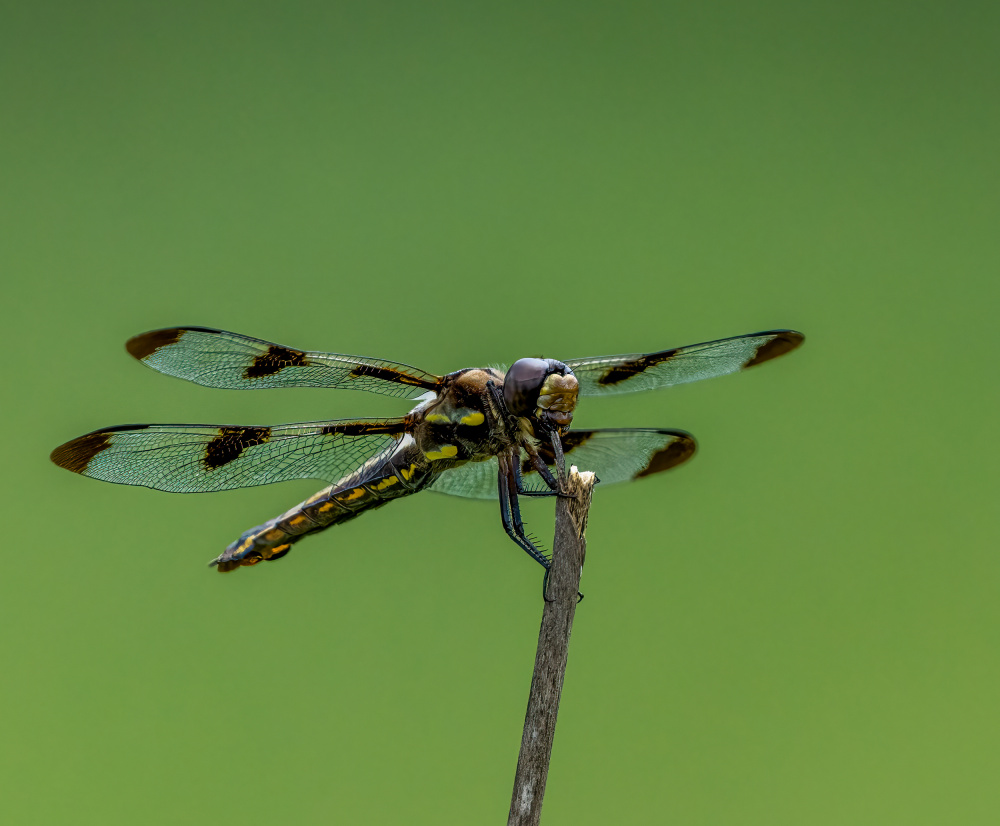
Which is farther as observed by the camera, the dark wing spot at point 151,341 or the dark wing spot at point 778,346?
the dark wing spot at point 778,346

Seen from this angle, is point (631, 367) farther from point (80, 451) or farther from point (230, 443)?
point (80, 451)

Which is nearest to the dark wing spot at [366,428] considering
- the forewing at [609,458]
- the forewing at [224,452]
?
the forewing at [224,452]

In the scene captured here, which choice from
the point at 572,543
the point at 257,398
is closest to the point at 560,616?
the point at 572,543

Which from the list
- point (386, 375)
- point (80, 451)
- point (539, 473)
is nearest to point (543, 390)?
point (539, 473)

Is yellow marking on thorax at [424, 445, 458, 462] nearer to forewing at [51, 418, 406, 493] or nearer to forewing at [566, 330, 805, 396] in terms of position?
forewing at [51, 418, 406, 493]

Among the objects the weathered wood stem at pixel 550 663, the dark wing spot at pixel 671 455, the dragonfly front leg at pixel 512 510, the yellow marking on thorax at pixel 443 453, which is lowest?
the weathered wood stem at pixel 550 663

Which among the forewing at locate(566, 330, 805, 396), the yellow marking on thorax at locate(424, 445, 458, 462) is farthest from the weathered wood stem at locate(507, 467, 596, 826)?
the forewing at locate(566, 330, 805, 396)

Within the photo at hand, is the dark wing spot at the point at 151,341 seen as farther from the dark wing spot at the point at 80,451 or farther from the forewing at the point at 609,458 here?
the forewing at the point at 609,458
